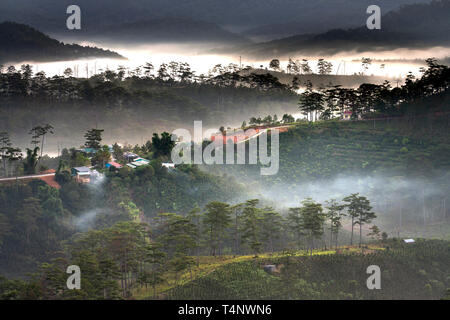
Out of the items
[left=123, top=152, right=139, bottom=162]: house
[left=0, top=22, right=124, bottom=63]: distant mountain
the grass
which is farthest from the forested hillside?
the grass

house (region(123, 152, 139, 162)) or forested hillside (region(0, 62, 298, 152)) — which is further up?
forested hillside (region(0, 62, 298, 152))

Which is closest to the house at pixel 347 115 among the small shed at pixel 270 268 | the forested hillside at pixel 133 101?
the forested hillside at pixel 133 101
